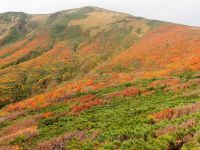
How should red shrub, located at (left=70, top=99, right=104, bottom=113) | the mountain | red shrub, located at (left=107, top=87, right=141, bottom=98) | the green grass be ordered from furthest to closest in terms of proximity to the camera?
red shrub, located at (left=107, top=87, right=141, bottom=98) < red shrub, located at (left=70, top=99, right=104, bottom=113) < the mountain < the green grass

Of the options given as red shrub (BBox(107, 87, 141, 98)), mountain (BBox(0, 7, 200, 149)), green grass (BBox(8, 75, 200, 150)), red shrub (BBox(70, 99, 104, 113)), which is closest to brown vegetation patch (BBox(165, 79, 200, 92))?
mountain (BBox(0, 7, 200, 149))

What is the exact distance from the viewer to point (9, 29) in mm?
128000

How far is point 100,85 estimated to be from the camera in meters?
50.7

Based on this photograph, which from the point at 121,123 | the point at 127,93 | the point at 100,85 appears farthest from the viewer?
the point at 100,85

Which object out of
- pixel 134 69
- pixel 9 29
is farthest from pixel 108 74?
pixel 9 29

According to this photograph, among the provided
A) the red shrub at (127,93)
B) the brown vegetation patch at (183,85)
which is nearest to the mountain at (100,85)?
the brown vegetation patch at (183,85)

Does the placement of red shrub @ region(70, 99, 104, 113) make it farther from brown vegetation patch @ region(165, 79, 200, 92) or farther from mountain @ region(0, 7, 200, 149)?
brown vegetation patch @ region(165, 79, 200, 92)

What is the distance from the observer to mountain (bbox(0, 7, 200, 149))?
23109mm

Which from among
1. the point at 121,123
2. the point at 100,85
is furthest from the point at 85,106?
the point at 100,85

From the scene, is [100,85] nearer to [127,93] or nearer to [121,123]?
[127,93]

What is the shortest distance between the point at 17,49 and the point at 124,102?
66787mm

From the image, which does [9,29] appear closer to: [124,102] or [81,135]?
[124,102]

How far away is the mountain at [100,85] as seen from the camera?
23.1 meters

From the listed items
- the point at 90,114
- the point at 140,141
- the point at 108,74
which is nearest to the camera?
the point at 140,141
